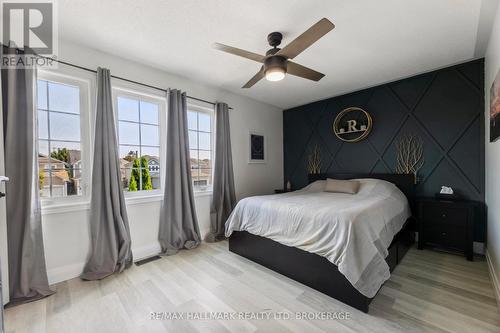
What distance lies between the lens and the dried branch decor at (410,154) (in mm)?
3205

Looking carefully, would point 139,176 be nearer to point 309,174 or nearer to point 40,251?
point 40,251

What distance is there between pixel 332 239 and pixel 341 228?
134 millimetres

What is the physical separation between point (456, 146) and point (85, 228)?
4.74m

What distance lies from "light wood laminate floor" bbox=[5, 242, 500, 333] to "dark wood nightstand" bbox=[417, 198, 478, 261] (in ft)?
0.71

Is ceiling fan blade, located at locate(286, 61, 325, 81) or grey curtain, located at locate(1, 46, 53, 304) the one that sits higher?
ceiling fan blade, located at locate(286, 61, 325, 81)

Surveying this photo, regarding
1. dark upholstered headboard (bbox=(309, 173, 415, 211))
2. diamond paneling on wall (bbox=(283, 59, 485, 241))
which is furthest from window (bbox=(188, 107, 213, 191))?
dark upholstered headboard (bbox=(309, 173, 415, 211))

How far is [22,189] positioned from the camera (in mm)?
1918

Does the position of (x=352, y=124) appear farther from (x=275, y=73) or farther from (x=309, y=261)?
(x=309, y=261)

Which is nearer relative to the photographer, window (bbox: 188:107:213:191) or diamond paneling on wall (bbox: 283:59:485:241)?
diamond paneling on wall (bbox: 283:59:485:241)

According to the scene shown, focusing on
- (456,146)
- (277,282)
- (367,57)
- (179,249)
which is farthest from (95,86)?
(456,146)

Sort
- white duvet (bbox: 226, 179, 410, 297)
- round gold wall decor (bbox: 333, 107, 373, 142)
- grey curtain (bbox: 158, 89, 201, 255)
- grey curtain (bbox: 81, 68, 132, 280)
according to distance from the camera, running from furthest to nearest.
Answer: round gold wall decor (bbox: 333, 107, 373, 142) < grey curtain (bbox: 158, 89, 201, 255) < grey curtain (bbox: 81, 68, 132, 280) < white duvet (bbox: 226, 179, 410, 297)

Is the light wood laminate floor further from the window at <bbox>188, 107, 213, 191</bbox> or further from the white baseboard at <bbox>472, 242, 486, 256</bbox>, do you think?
the window at <bbox>188, 107, 213, 191</bbox>

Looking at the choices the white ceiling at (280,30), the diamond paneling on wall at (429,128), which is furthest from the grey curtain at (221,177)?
the diamond paneling on wall at (429,128)

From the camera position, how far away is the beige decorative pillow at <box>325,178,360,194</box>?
3.19m
